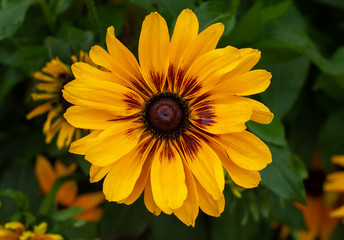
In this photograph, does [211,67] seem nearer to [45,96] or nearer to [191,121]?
[191,121]

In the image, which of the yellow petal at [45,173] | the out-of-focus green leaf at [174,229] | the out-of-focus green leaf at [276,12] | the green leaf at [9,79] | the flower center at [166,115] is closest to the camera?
the flower center at [166,115]

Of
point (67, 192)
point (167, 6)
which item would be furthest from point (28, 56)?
point (67, 192)

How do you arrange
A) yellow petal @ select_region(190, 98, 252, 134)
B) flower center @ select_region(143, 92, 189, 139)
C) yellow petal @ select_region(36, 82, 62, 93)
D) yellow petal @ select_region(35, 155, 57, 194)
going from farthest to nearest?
yellow petal @ select_region(35, 155, 57, 194), yellow petal @ select_region(36, 82, 62, 93), flower center @ select_region(143, 92, 189, 139), yellow petal @ select_region(190, 98, 252, 134)

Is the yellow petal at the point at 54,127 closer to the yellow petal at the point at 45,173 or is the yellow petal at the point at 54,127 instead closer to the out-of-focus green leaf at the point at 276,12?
the yellow petal at the point at 45,173

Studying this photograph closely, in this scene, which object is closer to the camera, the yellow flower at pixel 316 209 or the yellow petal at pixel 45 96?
the yellow petal at pixel 45 96

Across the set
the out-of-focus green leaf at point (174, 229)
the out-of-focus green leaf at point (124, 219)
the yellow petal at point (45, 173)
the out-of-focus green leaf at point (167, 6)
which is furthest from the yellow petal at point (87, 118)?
the out-of-focus green leaf at point (174, 229)

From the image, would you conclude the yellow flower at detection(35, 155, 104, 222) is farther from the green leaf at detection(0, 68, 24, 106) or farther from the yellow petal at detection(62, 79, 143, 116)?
the yellow petal at detection(62, 79, 143, 116)

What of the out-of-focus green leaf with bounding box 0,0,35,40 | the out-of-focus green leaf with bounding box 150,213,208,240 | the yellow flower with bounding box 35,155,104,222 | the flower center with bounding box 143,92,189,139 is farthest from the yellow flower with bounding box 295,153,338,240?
the out-of-focus green leaf with bounding box 0,0,35,40
